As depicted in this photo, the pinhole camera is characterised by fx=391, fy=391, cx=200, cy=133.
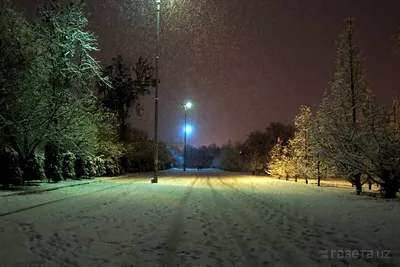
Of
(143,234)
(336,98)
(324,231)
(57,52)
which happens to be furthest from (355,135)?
(57,52)

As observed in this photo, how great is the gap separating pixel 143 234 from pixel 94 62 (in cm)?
2327

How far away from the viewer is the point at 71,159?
3244 centimetres

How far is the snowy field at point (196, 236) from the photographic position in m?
6.93

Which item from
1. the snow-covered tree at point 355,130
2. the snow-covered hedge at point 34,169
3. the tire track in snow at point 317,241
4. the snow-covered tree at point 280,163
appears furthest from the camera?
the snow-covered tree at point 280,163

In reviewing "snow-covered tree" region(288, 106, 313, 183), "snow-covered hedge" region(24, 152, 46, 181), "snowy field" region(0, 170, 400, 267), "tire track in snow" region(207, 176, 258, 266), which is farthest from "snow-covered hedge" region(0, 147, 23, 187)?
"snow-covered tree" region(288, 106, 313, 183)

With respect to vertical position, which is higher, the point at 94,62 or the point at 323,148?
the point at 94,62

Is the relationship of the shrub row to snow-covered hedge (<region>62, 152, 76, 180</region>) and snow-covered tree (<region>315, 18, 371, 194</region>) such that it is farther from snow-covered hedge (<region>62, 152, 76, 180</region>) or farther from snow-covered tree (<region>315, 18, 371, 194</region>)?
snow-covered tree (<region>315, 18, 371, 194</region>)

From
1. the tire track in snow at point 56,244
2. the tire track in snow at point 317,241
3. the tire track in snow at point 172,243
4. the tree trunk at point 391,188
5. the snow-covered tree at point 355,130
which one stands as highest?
the snow-covered tree at point 355,130

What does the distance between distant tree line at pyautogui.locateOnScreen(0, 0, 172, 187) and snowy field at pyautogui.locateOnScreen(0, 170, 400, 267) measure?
8625 millimetres

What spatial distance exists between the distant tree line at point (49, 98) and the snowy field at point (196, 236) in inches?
340

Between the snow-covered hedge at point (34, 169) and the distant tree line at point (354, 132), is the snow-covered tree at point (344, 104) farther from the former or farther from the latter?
the snow-covered hedge at point (34, 169)

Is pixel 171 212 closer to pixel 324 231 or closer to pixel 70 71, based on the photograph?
pixel 324 231

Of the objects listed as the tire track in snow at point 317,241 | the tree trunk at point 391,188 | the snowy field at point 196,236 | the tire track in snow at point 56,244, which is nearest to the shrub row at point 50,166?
the snowy field at point 196,236

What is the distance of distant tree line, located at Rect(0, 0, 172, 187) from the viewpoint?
2036cm
